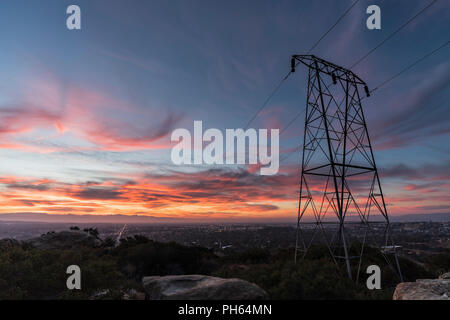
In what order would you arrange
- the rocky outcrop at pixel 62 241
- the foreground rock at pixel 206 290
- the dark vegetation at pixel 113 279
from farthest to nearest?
the rocky outcrop at pixel 62 241 → the dark vegetation at pixel 113 279 → the foreground rock at pixel 206 290

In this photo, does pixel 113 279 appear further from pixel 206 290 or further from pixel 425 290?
pixel 425 290

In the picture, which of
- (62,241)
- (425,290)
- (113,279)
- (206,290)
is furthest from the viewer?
(62,241)

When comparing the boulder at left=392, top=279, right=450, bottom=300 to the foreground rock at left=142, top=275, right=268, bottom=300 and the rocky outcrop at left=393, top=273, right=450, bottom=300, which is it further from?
the foreground rock at left=142, top=275, right=268, bottom=300

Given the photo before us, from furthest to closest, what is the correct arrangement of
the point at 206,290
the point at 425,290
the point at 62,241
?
the point at 62,241 → the point at 206,290 → the point at 425,290

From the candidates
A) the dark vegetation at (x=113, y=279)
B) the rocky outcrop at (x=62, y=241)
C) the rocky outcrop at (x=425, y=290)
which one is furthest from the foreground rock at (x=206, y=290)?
the rocky outcrop at (x=62, y=241)

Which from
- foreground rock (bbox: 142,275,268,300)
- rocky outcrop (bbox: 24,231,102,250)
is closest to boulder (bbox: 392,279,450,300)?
foreground rock (bbox: 142,275,268,300)

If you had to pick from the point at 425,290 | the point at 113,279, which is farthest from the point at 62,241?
the point at 425,290

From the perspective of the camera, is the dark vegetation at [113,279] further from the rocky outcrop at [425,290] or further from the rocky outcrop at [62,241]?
the rocky outcrop at [62,241]
